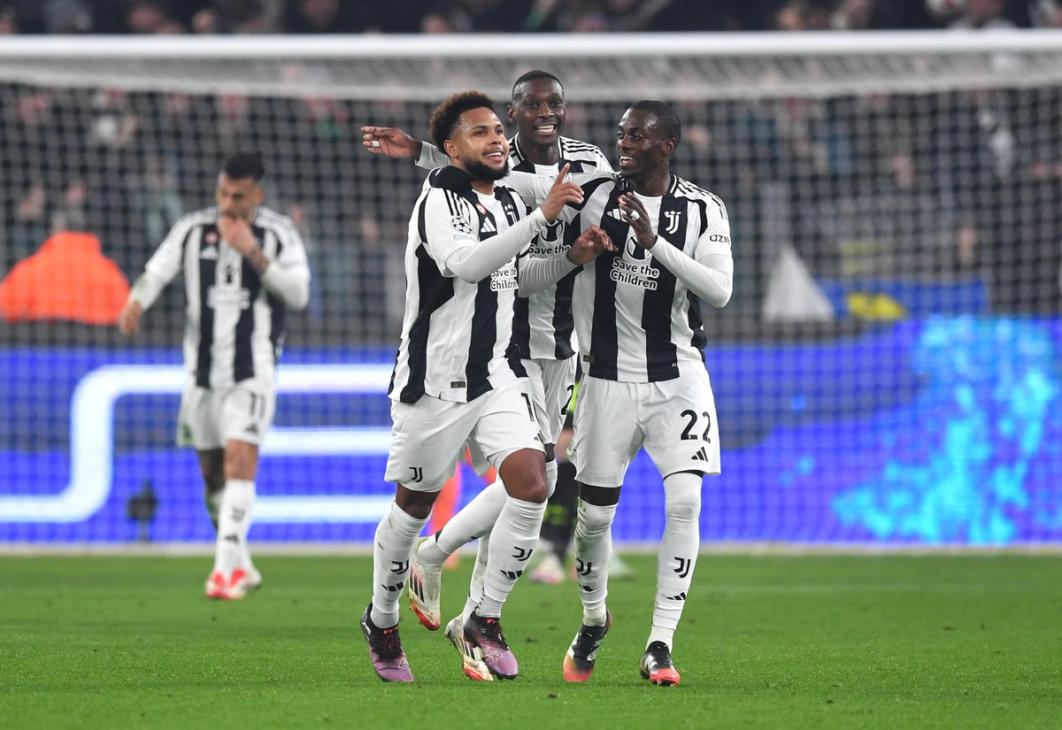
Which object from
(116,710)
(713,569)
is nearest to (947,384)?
(713,569)

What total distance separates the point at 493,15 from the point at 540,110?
9743 mm

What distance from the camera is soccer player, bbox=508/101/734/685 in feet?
21.2

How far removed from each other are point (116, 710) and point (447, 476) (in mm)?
1489

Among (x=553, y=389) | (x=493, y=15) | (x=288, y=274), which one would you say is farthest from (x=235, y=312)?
(x=493, y=15)

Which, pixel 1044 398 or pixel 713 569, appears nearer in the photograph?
pixel 713 569

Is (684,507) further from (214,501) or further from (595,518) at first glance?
(214,501)

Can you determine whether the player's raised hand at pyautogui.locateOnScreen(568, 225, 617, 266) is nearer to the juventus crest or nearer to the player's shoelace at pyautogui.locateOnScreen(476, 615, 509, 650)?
the juventus crest

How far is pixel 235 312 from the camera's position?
10.2 meters

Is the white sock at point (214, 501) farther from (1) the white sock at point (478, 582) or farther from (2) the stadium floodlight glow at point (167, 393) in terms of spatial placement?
(1) the white sock at point (478, 582)

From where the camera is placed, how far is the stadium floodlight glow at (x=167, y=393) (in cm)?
1279

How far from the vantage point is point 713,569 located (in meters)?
11.8

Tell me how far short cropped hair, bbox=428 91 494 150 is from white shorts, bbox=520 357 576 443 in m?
0.99

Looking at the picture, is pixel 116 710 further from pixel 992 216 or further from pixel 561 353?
pixel 992 216

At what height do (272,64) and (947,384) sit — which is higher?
(272,64)
